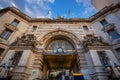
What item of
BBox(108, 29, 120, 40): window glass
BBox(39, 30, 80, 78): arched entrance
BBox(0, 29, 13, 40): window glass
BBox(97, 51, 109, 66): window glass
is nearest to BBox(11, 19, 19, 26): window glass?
BBox(0, 29, 13, 40): window glass

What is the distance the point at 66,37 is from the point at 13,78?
35.7ft

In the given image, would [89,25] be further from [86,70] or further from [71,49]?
[86,70]

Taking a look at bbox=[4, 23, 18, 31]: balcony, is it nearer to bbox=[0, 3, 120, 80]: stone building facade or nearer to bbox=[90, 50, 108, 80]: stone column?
bbox=[0, 3, 120, 80]: stone building facade

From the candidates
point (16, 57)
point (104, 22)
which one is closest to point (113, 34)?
point (104, 22)

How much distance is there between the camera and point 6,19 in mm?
15531

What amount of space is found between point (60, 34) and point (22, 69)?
30.4ft

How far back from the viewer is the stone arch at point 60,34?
15.5 m

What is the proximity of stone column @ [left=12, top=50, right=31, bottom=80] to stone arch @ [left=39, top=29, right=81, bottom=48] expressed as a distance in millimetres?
4119

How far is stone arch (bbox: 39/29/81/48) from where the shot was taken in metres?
15.5

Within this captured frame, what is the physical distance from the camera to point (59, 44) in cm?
1700

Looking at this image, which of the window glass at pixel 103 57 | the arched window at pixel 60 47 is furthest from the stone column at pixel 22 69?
the window glass at pixel 103 57

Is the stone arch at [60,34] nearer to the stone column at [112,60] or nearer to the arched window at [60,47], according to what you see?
the arched window at [60,47]

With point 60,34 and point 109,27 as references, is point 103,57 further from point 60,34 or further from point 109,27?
point 60,34

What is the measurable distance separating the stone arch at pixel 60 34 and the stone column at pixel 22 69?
4119 millimetres
